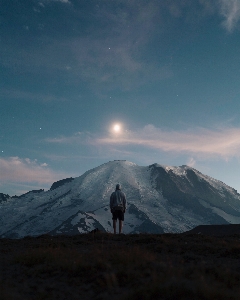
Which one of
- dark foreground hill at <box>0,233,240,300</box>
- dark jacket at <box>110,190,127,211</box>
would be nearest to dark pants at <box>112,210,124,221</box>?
dark jacket at <box>110,190,127,211</box>

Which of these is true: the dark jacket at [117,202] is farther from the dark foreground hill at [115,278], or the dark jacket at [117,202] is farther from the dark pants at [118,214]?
the dark foreground hill at [115,278]

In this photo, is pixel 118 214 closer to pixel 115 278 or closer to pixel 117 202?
pixel 117 202

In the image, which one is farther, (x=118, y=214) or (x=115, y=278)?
(x=118, y=214)

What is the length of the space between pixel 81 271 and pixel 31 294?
140 centimetres

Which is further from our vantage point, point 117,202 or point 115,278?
point 117,202

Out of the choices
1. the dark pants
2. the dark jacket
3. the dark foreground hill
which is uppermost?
the dark jacket

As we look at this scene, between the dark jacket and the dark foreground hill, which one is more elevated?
the dark jacket

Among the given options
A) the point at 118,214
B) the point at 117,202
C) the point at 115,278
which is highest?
the point at 117,202

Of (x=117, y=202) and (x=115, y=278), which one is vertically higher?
(x=117, y=202)

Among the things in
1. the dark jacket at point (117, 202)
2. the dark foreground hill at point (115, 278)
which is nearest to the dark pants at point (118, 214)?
the dark jacket at point (117, 202)

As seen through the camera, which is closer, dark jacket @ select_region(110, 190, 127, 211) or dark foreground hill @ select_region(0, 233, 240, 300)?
dark foreground hill @ select_region(0, 233, 240, 300)

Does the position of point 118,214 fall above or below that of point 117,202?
below

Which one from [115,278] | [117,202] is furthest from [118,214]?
[115,278]

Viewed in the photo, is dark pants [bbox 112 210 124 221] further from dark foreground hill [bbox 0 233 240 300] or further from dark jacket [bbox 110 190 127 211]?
dark foreground hill [bbox 0 233 240 300]
